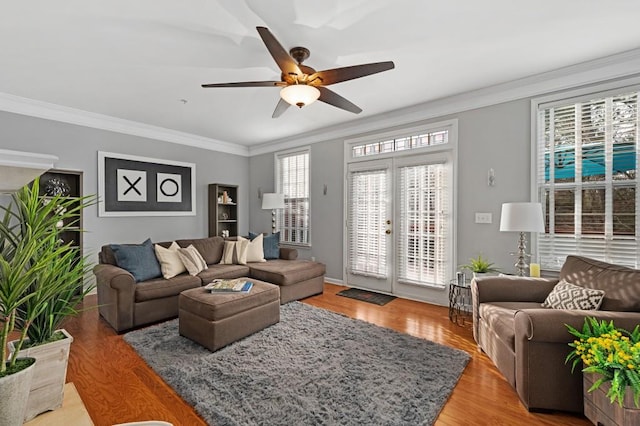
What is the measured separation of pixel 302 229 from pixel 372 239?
58.8 inches

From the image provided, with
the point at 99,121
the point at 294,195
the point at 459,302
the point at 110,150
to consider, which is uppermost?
the point at 99,121

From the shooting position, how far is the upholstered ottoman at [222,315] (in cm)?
258

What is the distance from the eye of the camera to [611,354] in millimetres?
1502

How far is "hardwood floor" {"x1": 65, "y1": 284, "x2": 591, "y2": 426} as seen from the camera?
1.80 meters

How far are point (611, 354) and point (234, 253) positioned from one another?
13.3 ft

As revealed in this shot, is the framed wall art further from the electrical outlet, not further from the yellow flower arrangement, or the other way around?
the yellow flower arrangement

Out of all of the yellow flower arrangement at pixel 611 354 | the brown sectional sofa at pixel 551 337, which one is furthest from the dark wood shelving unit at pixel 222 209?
the yellow flower arrangement at pixel 611 354

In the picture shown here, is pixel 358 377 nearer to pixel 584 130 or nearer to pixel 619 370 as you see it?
pixel 619 370

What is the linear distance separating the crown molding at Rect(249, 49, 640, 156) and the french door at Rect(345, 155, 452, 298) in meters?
0.57

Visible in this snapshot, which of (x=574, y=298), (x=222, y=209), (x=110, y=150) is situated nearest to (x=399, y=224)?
(x=574, y=298)

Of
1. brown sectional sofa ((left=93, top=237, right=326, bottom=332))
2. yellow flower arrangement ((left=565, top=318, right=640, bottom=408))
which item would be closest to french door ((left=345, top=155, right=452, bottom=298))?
brown sectional sofa ((left=93, top=237, right=326, bottom=332))

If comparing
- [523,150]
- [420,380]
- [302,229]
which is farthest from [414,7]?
→ [302,229]

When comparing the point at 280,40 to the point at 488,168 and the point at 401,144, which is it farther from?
the point at 488,168

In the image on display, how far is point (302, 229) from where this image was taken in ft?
18.2
